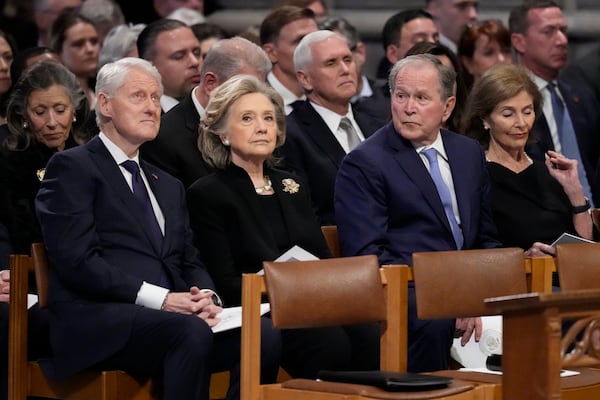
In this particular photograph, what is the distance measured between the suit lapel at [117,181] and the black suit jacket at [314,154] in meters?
1.22

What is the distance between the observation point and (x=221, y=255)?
19.0 ft

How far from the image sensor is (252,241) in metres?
5.80

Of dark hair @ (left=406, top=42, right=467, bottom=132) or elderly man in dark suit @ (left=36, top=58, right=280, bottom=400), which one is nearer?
elderly man in dark suit @ (left=36, top=58, right=280, bottom=400)

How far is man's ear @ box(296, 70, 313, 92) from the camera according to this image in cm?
719

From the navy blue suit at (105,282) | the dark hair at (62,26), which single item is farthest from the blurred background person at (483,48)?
the navy blue suit at (105,282)

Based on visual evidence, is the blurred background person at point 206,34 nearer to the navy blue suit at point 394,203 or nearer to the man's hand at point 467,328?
the navy blue suit at point 394,203

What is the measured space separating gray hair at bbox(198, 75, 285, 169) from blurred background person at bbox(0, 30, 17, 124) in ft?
4.45

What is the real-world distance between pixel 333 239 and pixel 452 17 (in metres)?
3.27

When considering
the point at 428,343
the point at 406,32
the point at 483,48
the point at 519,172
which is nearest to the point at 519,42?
the point at 483,48

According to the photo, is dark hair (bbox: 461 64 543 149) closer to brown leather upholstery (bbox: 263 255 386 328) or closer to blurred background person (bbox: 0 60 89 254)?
brown leather upholstery (bbox: 263 255 386 328)

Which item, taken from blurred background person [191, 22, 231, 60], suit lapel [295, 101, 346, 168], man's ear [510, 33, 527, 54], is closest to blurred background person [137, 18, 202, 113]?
blurred background person [191, 22, 231, 60]

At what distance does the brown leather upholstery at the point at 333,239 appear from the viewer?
20.2 ft

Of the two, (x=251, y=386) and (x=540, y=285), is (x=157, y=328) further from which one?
(x=540, y=285)

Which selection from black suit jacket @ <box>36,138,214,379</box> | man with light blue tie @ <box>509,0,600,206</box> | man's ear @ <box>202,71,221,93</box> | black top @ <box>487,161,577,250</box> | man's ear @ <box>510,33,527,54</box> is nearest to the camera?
black suit jacket @ <box>36,138,214,379</box>
